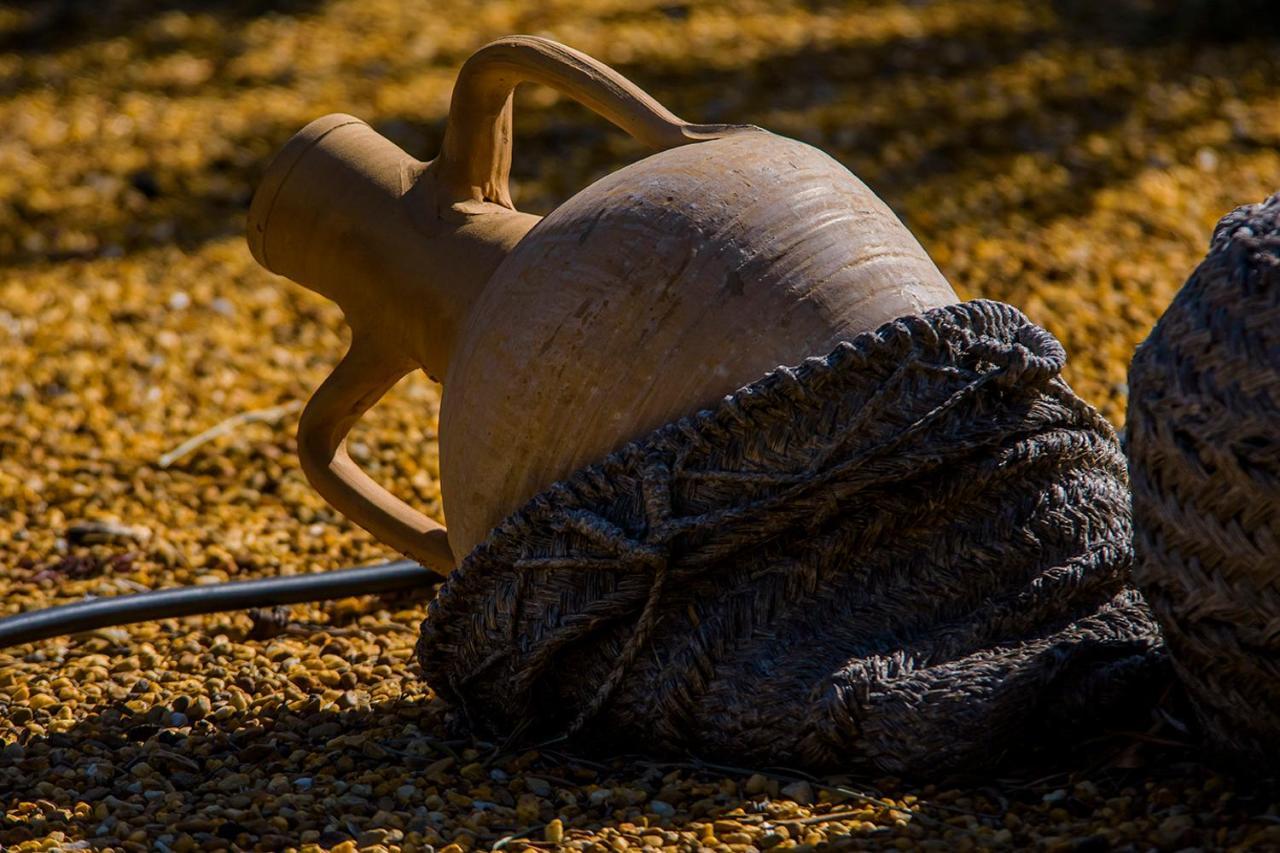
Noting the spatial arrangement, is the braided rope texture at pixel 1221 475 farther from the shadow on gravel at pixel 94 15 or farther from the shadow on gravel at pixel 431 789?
the shadow on gravel at pixel 94 15

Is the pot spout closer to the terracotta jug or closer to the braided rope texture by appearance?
the terracotta jug

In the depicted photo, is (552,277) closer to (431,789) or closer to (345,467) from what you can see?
(345,467)

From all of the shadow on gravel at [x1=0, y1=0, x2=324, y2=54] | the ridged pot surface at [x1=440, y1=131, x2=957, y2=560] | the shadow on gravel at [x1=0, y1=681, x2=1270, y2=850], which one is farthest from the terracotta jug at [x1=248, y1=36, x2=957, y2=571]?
the shadow on gravel at [x1=0, y1=0, x2=324, y2=54]

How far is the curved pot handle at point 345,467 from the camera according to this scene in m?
2.65

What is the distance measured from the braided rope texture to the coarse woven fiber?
23cm

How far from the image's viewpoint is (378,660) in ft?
9.66

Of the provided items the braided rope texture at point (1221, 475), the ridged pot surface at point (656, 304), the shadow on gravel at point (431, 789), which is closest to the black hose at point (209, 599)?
the shadow on gravel at point (431, 789)

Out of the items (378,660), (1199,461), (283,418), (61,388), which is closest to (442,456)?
(378,660)

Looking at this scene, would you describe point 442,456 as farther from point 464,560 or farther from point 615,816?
point 615,816

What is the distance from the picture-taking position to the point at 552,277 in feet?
7.62

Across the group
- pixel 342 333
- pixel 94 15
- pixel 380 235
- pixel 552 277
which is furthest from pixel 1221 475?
pixel 94 15

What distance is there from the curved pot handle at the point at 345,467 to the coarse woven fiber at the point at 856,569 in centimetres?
38

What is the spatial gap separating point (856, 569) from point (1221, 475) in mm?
554

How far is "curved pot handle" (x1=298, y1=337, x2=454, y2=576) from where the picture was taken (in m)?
2.65
